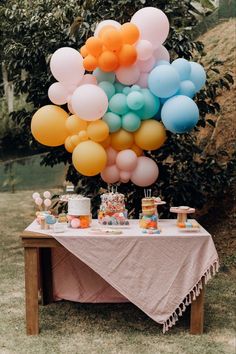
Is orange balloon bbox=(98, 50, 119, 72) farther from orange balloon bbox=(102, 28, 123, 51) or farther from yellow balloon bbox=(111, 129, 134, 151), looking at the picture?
yellow balloon bbox=(111, 129, 134, 151)

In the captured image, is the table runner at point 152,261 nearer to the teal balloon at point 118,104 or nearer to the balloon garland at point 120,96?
the balloon garland at point 120,96

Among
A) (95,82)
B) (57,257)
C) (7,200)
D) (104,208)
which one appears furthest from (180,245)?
(7,200)

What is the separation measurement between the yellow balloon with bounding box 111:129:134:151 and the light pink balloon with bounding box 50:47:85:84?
1.54 feet

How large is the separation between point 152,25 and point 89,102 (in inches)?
27.9

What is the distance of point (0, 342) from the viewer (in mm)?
3127

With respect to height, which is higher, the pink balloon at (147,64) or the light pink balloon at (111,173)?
the pink balloon at (147,64)

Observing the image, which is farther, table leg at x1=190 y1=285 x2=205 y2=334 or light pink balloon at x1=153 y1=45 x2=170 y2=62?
light pink balloon at x1=153 y1=45 x2=170 y2=62

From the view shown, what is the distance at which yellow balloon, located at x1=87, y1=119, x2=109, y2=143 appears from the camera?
3.44 meters

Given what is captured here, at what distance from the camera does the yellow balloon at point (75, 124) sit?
350cm

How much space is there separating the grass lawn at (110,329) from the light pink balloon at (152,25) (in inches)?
76.3

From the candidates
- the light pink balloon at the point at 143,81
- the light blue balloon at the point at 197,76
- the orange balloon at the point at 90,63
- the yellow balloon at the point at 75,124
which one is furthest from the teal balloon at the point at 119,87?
the light blue balloon at the point at 197,76

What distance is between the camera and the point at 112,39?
3.37m

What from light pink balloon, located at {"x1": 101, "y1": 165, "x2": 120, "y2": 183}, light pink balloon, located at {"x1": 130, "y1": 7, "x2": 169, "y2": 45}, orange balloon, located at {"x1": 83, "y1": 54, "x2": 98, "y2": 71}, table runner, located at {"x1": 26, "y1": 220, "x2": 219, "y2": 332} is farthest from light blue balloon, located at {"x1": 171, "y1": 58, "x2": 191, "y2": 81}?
table runner, located at {"x1": 26, "y1": 220, "x2": 219, "y2": 332}

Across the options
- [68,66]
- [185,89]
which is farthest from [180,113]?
[68,66]
